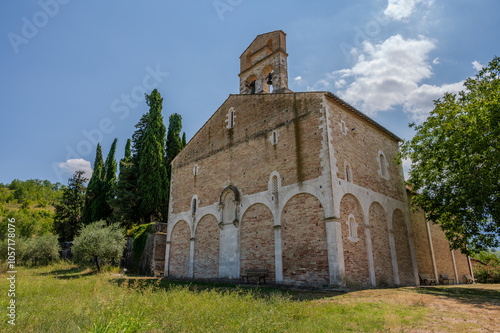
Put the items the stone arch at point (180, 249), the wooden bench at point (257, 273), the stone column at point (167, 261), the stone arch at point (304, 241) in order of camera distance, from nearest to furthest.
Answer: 1. the stone arch at point (304, 241)
2. the wooden bench at point (257, 273)
3. the stone arch at point (180, 249)
4. the stone column at point (167, 261)

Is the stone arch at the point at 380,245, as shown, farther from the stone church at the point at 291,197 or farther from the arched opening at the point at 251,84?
the arched opening at the point at 251,84

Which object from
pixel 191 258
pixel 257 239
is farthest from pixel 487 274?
pixel 191 258

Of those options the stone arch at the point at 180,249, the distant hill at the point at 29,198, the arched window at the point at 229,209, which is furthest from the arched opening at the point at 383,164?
the distant hill at the point at 29,198

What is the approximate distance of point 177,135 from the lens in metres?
37.3

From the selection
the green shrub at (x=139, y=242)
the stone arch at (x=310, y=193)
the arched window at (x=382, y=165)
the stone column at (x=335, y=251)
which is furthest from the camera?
the green shrub at (x=139, y=242)

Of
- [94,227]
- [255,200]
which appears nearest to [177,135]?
[94,227]

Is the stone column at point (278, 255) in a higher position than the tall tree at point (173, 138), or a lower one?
lower

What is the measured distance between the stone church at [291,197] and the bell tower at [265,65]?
3.2 inches

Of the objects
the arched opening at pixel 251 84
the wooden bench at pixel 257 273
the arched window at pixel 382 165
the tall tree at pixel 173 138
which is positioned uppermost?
the tall tree at pixel 173 138

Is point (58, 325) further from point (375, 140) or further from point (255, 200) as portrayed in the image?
point (375, 140)

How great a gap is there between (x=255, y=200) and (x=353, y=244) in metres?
5.52

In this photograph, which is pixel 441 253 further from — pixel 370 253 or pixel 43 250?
pixel 43 250

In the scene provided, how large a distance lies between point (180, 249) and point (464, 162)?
17.6 meters

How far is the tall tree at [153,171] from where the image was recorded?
29.5 m
